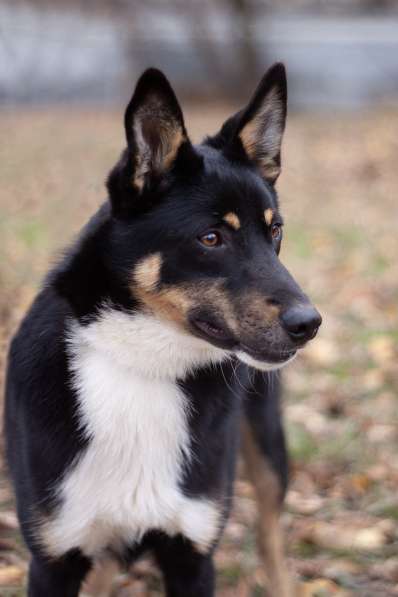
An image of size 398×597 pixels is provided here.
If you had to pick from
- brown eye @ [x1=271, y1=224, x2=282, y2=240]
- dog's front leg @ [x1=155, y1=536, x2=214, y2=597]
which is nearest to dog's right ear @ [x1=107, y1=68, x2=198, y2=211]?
brown eye @ [x1=271, y1=224, x2=282, y2=240]

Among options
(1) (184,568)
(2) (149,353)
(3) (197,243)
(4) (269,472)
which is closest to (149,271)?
(3) (197,243)

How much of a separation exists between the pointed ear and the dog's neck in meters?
0.46

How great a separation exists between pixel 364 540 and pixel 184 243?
211 centimetres

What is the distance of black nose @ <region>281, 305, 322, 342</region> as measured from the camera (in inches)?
105

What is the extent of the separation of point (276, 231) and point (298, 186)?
896cm

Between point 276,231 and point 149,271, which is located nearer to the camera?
point 149,271

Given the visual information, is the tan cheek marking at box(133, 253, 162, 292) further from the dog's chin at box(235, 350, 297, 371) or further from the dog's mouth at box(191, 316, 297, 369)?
the dog's chin at box(235, 350, 297, 371)

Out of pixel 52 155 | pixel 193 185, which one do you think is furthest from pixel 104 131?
pixel 193 185

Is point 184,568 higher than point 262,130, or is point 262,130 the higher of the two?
point 262,130

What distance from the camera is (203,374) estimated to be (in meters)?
3.10

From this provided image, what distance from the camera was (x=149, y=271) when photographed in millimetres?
2850

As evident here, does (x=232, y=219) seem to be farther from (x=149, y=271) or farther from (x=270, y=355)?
(x=270, y=355)

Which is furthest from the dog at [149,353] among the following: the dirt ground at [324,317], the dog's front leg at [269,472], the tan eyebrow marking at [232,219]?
the dirt ground at [324,317]

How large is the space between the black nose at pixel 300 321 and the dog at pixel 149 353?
3cm
